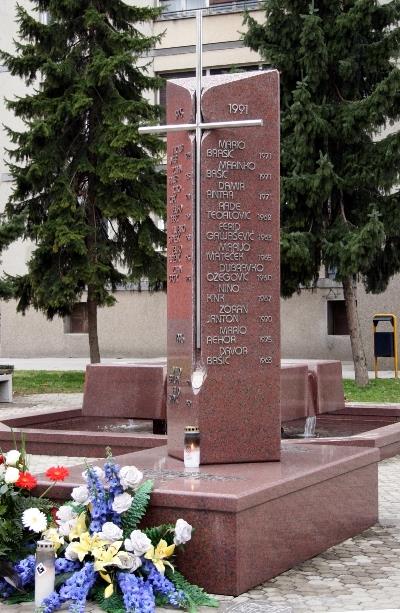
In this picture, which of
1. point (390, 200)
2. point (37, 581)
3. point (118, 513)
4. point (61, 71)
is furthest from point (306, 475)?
point (61, 71)

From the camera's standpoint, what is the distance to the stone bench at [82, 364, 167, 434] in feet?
41.2

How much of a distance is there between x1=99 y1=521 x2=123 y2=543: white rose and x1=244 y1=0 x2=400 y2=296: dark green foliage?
14.9 m

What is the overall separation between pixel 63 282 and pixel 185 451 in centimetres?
1532

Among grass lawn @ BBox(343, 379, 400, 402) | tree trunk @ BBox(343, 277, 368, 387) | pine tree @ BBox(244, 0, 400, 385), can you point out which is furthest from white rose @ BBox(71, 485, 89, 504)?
tree trunk @ BBox(343, 277, 368, 387)

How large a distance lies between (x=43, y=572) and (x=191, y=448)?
1813 mm

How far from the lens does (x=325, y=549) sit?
754cm

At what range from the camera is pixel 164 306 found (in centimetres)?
3447

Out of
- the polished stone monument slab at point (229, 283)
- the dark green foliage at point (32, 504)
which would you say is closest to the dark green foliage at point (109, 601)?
the dark green foliage at point (32, 504)

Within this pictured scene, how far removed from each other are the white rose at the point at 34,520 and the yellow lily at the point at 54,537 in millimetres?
41

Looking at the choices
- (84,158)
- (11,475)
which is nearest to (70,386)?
(84,158)

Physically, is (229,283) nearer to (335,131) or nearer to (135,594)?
(135,594)

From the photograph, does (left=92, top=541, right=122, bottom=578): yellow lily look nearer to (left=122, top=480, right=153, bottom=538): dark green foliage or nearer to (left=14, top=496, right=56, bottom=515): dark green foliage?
(left=122, top=480, right=153, bottom=538): dark green foliage

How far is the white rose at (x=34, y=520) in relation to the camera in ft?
20.6

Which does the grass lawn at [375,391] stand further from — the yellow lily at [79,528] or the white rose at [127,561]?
the white rose at [127,561]
